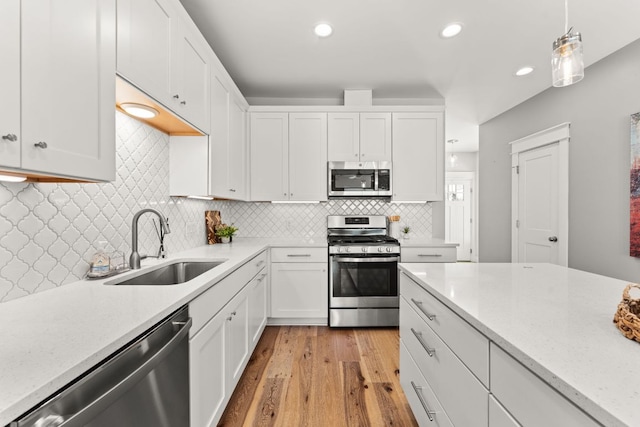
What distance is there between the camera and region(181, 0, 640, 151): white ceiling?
1997 mm

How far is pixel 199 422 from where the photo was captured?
1.28 metres

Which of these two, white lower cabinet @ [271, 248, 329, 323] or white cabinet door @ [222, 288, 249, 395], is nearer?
white cabinet door @ [222, 288, 249, 395]

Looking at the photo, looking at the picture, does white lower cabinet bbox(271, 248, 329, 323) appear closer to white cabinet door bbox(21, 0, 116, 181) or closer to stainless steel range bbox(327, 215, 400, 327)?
stainless steel range bbox(327, 215, 400, 327)

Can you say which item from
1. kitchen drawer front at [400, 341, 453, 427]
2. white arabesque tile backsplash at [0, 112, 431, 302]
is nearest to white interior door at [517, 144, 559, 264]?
kitchen drawer front at [400, 341, 453, 427]

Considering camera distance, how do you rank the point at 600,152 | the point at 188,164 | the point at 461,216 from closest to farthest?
the point at 188,164
the point at 600,152
the point at 461,216

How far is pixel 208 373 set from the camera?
54.8 inches

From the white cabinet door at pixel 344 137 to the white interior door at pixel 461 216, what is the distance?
4.66 meters

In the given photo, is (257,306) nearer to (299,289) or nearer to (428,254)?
(299,289)

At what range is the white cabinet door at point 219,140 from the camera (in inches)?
88.0

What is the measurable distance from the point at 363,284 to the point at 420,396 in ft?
5.10

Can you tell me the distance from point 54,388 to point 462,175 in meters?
7.68

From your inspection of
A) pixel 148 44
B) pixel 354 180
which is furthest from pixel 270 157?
pixel 148 44

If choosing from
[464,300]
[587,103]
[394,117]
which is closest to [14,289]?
[464,300]

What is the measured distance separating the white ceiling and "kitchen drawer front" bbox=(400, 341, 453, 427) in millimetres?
2304
